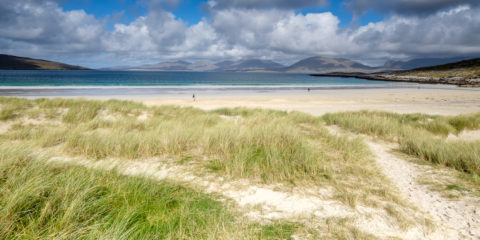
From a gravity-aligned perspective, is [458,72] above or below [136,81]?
above

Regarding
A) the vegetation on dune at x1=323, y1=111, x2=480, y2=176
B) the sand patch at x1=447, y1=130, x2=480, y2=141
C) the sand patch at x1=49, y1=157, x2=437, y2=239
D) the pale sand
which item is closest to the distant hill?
the pale sand

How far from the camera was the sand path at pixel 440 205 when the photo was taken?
9.53 feet

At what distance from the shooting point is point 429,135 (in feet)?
25.6

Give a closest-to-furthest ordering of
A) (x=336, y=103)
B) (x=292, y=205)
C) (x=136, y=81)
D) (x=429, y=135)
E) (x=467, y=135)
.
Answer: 1. (x=292, y=205)
2. (x=429, y=135)
3. (x=467, y=135)
4. (x=336, y=103)
5. (x=136, y=81)

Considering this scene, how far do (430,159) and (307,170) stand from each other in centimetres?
315

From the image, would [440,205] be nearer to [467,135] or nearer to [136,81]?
[467,135]

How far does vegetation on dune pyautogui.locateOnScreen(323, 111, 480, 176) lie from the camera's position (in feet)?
15.9

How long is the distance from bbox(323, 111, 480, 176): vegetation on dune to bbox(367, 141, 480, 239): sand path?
0.65m

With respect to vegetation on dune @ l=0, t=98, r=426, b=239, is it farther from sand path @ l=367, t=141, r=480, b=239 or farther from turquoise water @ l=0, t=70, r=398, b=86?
turquoise water @ l=0, t=70, r=398, b=86

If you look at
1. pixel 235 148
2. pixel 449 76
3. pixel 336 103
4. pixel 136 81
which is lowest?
pixel 235 148

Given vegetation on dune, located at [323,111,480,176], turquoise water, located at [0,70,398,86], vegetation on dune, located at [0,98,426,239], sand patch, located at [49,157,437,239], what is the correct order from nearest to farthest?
vegetation on dune, located at [0,98,426,239], sand patch, located at [49,157,437,239], vegetation on dune, located at [323,111,480,176], turquoise water, located at [0,70,398,86]

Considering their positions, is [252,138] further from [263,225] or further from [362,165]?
[263,225]

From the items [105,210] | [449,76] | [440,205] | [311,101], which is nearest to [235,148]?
[105,210]

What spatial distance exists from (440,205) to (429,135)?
5538 millimetres
